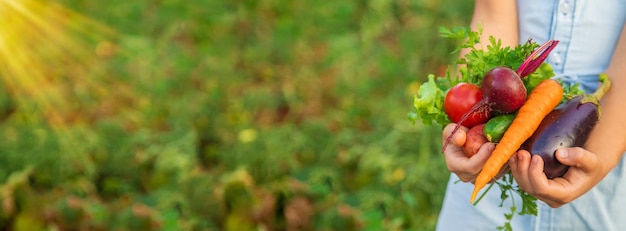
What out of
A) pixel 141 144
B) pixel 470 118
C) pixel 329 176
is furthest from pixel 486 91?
pixel 141 144

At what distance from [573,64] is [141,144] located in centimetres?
287

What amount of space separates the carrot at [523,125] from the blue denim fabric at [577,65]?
0.17 m

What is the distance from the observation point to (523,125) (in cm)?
158

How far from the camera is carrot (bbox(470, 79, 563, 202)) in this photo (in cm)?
152

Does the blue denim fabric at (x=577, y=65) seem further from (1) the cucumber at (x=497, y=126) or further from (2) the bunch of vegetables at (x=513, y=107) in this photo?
(1) the cucumber at (x=497, y=126)

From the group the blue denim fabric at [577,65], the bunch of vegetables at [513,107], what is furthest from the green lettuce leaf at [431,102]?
the blue denim fabric at [577,65]

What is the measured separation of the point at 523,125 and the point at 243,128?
2.77 m

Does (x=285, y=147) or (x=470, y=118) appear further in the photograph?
(x=285, y=147)

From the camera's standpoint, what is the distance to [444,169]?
3928mm

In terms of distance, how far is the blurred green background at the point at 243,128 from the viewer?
12.8 ft

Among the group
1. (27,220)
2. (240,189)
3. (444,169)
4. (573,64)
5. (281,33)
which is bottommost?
(27,220)

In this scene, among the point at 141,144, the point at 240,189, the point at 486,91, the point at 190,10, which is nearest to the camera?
the point at 486,91

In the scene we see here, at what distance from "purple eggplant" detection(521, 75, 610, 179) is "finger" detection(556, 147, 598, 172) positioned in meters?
0.02

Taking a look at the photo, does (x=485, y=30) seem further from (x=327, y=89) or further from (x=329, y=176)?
(x=327, y=89)
